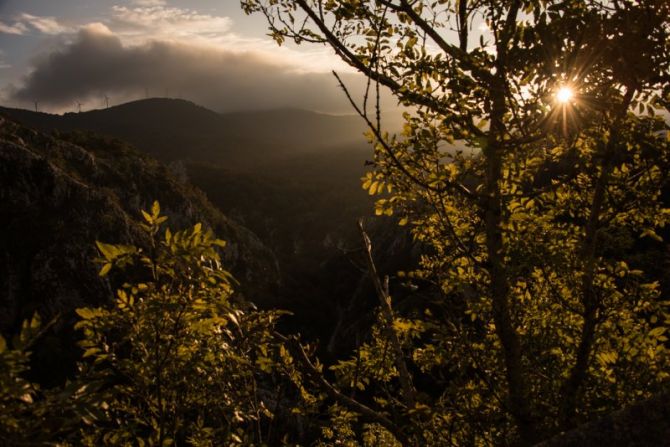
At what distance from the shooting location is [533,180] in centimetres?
557

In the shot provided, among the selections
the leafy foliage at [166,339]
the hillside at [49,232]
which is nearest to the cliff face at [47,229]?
the hillside at [49,232]

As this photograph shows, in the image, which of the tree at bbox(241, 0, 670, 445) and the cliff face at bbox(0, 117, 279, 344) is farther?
the cliff face at bbox(0, 117, 279, 344)

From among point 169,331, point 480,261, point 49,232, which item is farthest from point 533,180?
point 49,232

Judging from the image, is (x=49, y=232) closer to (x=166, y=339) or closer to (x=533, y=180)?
(x=166, y=339)

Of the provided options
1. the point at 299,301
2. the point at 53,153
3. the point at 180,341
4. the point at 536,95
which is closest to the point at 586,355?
the point at 536,95

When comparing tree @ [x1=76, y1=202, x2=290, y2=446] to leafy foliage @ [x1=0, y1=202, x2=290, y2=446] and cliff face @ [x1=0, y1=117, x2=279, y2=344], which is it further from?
cliff face @ [x1=0, y1=117, x2=279, y2=344]

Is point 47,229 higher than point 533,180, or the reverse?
point 533,180

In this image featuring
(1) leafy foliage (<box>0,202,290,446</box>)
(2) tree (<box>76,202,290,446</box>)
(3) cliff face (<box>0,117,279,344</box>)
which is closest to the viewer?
(1) leafy foliage (<box>0,202,290,446</box>)

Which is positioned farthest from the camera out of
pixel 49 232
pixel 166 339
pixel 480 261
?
pixel 49 232

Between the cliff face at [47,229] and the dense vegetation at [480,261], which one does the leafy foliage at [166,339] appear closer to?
the dense vegetation at [480,261]

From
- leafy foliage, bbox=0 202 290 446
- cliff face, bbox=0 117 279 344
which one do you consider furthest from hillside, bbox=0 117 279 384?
leafy foliage, bbox=0 202 290 446

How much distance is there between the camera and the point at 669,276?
478 cm

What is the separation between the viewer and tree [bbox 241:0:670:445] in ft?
13.0

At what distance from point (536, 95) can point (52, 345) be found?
54.1 m
